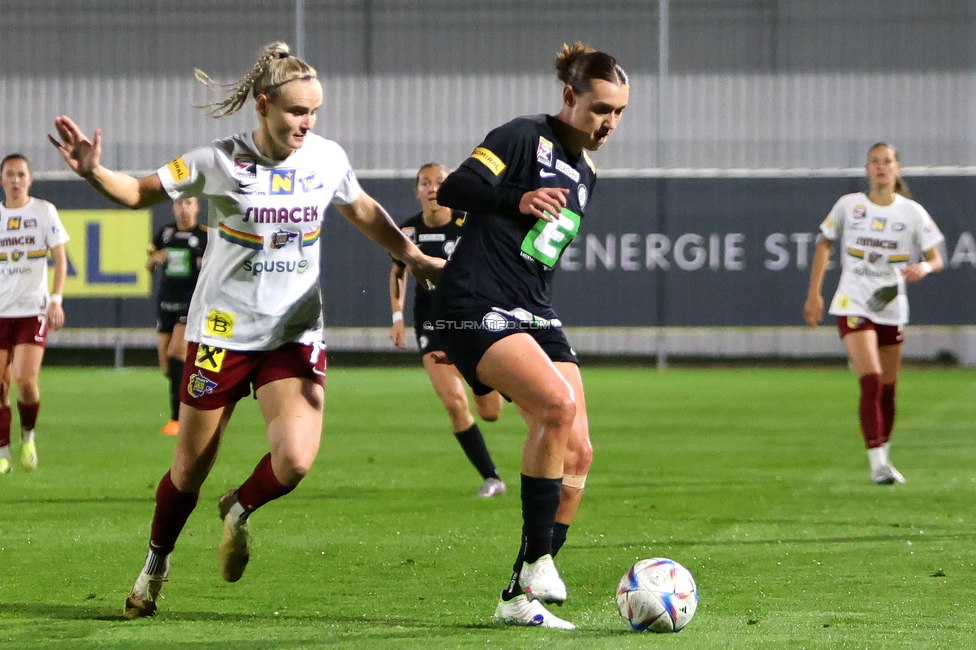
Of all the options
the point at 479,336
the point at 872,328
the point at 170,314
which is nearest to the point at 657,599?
the point at 479,336

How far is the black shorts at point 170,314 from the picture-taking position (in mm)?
12602

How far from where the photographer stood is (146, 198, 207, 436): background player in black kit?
12.7 metres

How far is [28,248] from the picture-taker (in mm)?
10359

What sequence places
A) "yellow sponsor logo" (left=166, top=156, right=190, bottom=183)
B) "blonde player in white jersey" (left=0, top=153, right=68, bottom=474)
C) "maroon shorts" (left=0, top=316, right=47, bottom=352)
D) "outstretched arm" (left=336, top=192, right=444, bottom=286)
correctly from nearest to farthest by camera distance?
"yellow sponsor logo" (left=166, top=156, right=190, bottom=183)
"outstretched arm" (left=336, top=192, right=444, bottom=286)
"blonde player in white jersey" (left=0, top=153, right=68, bottom=474)
"maroon shorts" (left=0, top=316, right=47, bottom=352)

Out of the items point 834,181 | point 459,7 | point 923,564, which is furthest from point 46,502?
point 459,7

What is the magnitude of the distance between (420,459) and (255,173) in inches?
242

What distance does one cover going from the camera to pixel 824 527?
7.49 m

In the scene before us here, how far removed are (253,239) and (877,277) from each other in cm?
590

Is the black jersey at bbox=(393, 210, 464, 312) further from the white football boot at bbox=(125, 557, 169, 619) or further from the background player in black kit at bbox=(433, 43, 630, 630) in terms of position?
the white football boot at bbox=(125, 557, 169, 619)

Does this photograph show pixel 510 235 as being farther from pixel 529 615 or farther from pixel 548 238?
pixel 529 615

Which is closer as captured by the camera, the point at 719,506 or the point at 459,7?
the point at 719,506

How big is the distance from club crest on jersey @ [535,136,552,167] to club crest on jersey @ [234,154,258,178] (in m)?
0.99

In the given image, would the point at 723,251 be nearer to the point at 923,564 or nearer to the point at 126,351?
the point at 126,351

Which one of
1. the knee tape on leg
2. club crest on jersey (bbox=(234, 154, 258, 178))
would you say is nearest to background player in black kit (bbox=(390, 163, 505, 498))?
the knee tape on leg
